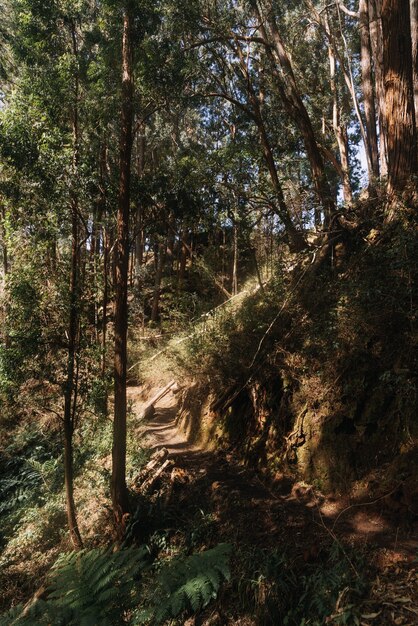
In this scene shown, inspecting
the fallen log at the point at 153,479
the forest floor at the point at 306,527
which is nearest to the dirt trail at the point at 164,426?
the fallen log at the point at 153,479

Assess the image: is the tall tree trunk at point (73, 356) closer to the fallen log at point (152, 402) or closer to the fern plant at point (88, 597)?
the fern plant at point (88, 597)

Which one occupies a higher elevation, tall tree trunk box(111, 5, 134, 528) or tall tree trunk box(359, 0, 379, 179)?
tall tree trunk box(359, 0, 379, 179)

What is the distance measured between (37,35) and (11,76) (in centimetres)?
1114

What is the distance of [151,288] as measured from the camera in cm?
2097

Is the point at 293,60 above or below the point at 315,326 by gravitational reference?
above

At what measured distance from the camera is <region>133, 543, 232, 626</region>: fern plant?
2.98 m

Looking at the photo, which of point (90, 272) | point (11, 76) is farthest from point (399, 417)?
point (11, 76)

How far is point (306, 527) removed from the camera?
461cm

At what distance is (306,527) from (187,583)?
1956 millimetres

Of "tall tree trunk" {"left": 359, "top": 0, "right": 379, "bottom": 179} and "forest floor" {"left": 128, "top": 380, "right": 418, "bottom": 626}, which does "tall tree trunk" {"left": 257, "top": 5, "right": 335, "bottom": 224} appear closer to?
"tall tree trunk" {"left": 359, "top": 0, "right": 379, "bottom": 179}

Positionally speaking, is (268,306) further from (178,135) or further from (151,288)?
(178,135)

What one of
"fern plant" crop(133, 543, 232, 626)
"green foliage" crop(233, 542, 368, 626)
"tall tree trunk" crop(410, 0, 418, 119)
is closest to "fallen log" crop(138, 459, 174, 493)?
"green foliage" crop(233, 542, 368, 626)

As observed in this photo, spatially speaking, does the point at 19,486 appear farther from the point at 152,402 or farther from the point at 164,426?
the point at 152,402

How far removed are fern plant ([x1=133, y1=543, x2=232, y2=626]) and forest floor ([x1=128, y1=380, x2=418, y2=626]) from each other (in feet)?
3.23
